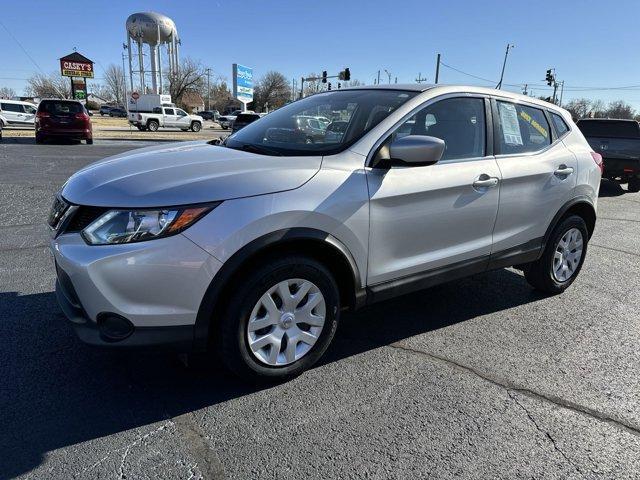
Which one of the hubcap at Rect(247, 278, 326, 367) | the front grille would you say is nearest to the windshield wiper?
the hubcap at Rect(247, 278, 326, 367)

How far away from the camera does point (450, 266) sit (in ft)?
11.4

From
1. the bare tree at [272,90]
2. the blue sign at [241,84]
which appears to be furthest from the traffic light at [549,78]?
the bare tree at [272,90]

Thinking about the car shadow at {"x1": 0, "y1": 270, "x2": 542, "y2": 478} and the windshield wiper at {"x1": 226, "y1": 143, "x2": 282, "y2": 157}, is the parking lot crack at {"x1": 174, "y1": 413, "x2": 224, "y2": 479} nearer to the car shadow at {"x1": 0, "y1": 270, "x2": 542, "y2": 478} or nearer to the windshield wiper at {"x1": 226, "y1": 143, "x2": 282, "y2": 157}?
the car shadow at {"x1": 0, "y1": 270, "x2": 542, "y2": 478}

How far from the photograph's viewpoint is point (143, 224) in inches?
93.2

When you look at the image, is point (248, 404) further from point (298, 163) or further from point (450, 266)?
point (450, 266)

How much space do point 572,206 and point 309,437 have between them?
3200 millimetres

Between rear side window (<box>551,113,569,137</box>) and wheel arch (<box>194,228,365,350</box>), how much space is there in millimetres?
2611

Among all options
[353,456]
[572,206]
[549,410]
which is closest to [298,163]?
[353,456]

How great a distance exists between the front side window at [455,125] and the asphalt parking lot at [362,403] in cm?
136

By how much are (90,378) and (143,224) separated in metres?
1.13

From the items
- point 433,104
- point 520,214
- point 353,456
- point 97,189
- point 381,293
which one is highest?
point 433,104

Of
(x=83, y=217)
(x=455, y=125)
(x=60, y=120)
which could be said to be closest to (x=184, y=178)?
(x=83, y=217)

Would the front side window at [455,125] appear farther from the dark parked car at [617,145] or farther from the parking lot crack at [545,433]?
the dark parked car at [617,145]

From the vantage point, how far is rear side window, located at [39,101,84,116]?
17.7 metres
